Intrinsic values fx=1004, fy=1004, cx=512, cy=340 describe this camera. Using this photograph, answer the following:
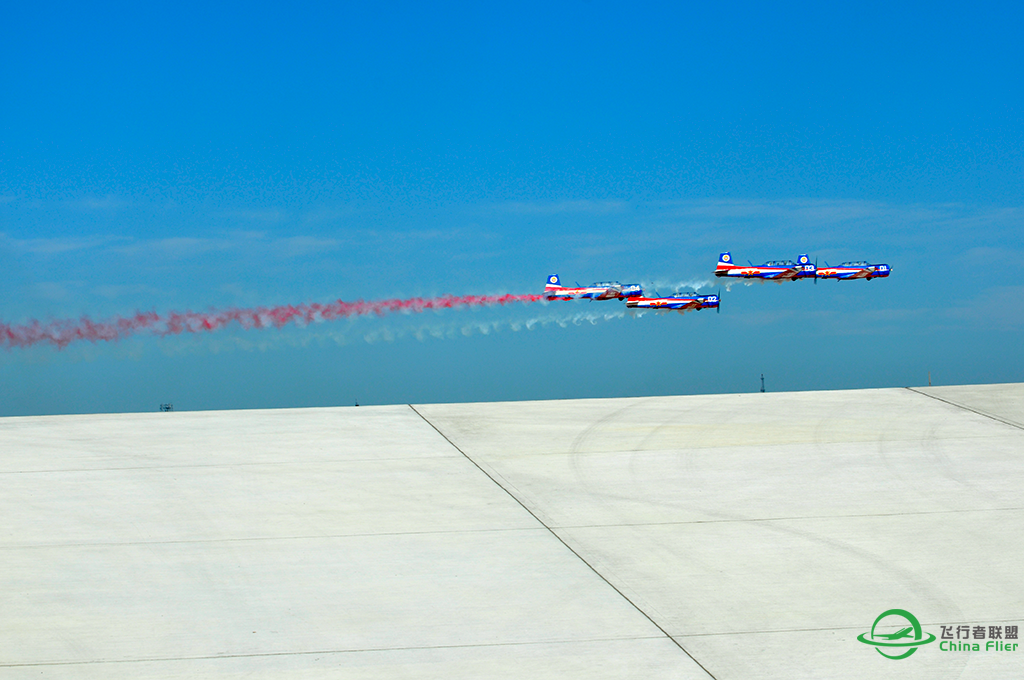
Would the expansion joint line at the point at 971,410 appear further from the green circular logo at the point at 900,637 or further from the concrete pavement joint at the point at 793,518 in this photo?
the green circular logo at the point at 900,637

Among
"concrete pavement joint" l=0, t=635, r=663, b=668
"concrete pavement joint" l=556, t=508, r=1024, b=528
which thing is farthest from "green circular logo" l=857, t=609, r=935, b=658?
"concrete pavement joint" l=556, t=508, r=1024, b=528

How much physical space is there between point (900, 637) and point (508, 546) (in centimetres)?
640

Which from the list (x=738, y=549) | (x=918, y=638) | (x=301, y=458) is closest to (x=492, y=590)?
(x=738, y=549)

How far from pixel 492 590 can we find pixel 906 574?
243 inches

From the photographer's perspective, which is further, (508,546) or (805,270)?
(805,270)

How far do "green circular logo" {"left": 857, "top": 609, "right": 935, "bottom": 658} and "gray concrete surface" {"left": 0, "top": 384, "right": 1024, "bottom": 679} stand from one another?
0.14 meters

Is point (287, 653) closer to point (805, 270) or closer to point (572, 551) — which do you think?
point (572, 551)

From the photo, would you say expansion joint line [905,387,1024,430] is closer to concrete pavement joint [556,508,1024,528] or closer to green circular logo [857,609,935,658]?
concrete pavement joint [556,508,1024,528]

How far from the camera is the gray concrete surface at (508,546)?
39.9 ft

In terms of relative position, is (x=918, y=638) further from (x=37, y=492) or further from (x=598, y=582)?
(x=37, y=492)

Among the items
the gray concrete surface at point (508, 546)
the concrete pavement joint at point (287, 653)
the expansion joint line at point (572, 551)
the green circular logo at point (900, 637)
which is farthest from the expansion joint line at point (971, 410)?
the concrete pavement joint at point (287, 653)

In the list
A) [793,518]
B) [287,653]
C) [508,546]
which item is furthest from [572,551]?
[287,653]

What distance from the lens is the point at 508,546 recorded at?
16.6 meters

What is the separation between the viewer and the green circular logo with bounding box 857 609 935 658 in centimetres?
1223
